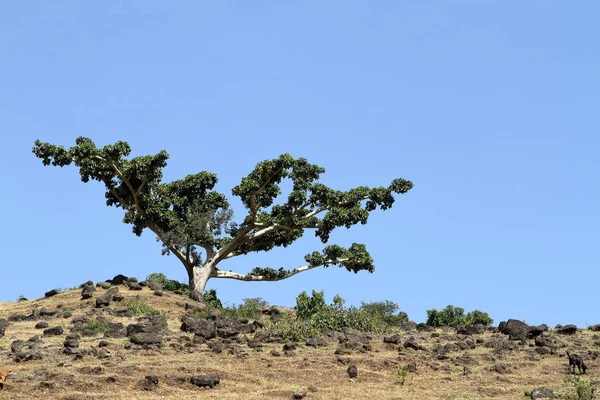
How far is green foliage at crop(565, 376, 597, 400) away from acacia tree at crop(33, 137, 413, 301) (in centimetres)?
2333

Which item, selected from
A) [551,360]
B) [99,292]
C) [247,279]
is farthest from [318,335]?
[247,279]

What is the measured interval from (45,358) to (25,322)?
858 cm

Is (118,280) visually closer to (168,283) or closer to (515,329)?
(168,283)

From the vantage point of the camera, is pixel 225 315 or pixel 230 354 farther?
pixel 225 315

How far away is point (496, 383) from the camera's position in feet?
64.1

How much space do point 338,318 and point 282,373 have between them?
9471mm

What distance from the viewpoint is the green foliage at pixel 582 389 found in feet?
57.4

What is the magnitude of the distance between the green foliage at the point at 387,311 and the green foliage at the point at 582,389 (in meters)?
15.0

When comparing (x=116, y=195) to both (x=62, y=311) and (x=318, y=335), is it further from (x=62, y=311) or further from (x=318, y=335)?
(x=318, y=335)

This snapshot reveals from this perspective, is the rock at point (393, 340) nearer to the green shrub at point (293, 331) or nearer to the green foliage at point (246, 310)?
the green shrub at point (293, 331)

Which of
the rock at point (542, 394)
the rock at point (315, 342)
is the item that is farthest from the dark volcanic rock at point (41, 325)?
the rock at point (542, 394)

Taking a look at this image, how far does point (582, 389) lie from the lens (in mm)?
17547

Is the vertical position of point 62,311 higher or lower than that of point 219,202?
lower

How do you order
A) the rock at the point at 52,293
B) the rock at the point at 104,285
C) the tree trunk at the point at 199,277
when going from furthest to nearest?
the tree trunk at the point at 199,277
the rock at the point at 52,293
the rock at the point at 104,285
